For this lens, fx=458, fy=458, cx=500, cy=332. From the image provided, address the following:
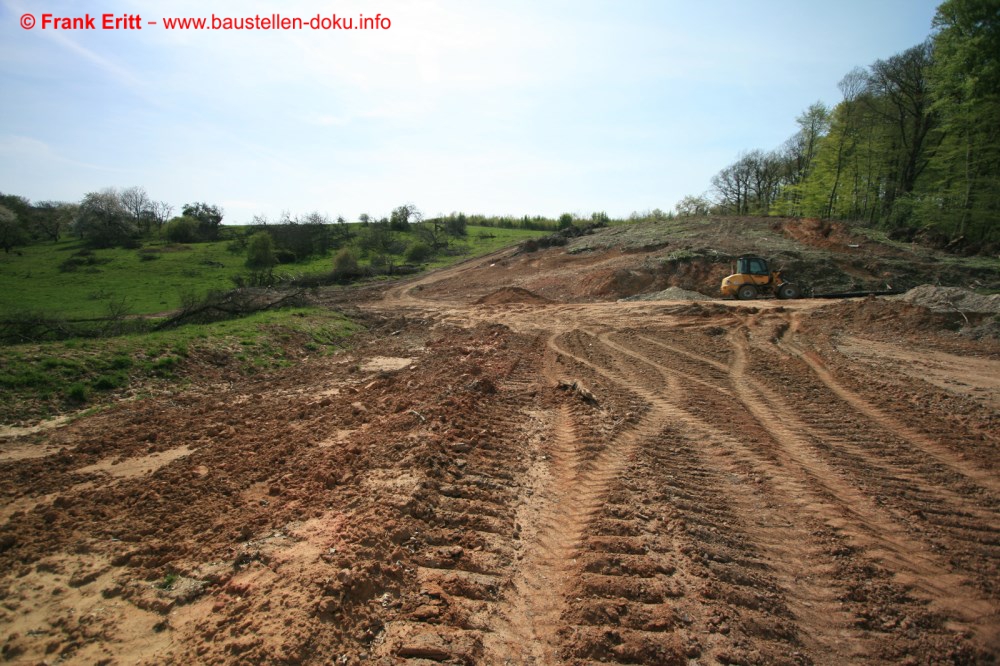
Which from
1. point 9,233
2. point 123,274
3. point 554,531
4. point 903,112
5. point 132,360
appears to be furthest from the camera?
point 9,233

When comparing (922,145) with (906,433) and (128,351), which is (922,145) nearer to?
(906,433)

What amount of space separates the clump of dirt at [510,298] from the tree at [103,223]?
43.6 meters

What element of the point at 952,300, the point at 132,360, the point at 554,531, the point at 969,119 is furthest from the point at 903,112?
the point at 132,360

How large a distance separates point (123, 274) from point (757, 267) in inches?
1656

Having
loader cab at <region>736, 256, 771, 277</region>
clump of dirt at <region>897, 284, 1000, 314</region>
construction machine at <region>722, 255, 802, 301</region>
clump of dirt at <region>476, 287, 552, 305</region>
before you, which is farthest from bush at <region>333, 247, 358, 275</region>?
clump of dirt at <region>897, 284, 1000, 314</region>

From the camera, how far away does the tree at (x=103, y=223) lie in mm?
45906

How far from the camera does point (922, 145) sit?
106 feet

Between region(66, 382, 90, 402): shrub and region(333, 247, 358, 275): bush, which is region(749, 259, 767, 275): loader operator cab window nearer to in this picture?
region(66, 382, 90, 402): shrub

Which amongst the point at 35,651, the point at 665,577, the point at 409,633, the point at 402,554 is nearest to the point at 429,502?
the point at 402,554

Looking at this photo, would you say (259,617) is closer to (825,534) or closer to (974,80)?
(825,534)

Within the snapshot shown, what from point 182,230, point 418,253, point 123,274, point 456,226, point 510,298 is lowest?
point 510,298

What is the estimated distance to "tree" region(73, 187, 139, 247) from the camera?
45906 mm

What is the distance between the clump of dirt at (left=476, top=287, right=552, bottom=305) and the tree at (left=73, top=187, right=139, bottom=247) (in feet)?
143

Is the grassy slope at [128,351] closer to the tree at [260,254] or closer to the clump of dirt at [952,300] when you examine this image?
the tree at [260,254]
